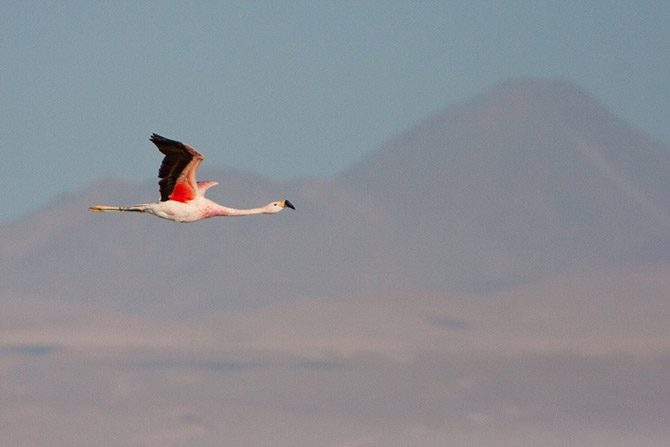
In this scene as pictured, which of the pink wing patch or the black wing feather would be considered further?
the pink wing patch

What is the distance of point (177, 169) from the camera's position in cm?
7162

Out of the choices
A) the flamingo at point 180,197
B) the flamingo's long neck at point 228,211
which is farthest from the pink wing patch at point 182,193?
the flamingo's long neck at point 228,211

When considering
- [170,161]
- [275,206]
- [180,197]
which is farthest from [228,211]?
[170,161]

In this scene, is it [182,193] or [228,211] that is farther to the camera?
[228,211]

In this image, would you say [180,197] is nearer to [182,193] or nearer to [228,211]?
[182,193]

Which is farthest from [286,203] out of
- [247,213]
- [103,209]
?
[103,209]

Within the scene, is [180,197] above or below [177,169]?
below

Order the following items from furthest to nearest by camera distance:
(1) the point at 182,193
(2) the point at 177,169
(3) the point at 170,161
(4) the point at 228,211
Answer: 1. (4) the point at 228,211
2. (1) the point at 182,193
3. (2) the point at 177,169
4. (3) the point at 170,161

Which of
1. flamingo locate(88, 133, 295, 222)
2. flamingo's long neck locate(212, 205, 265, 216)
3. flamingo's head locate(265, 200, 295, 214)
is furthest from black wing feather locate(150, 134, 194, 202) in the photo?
flamingo's head locate(265, 200, 295, 214)

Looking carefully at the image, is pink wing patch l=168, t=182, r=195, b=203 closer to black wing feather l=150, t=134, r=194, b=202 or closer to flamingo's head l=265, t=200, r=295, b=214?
black wing feather l=150, t=134, r=194, b=202

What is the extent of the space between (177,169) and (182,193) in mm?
1209

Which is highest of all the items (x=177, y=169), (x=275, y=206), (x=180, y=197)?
(x=275, y=206)

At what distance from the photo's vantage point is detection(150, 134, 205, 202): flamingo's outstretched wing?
6962cm

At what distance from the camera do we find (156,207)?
72.0 m
